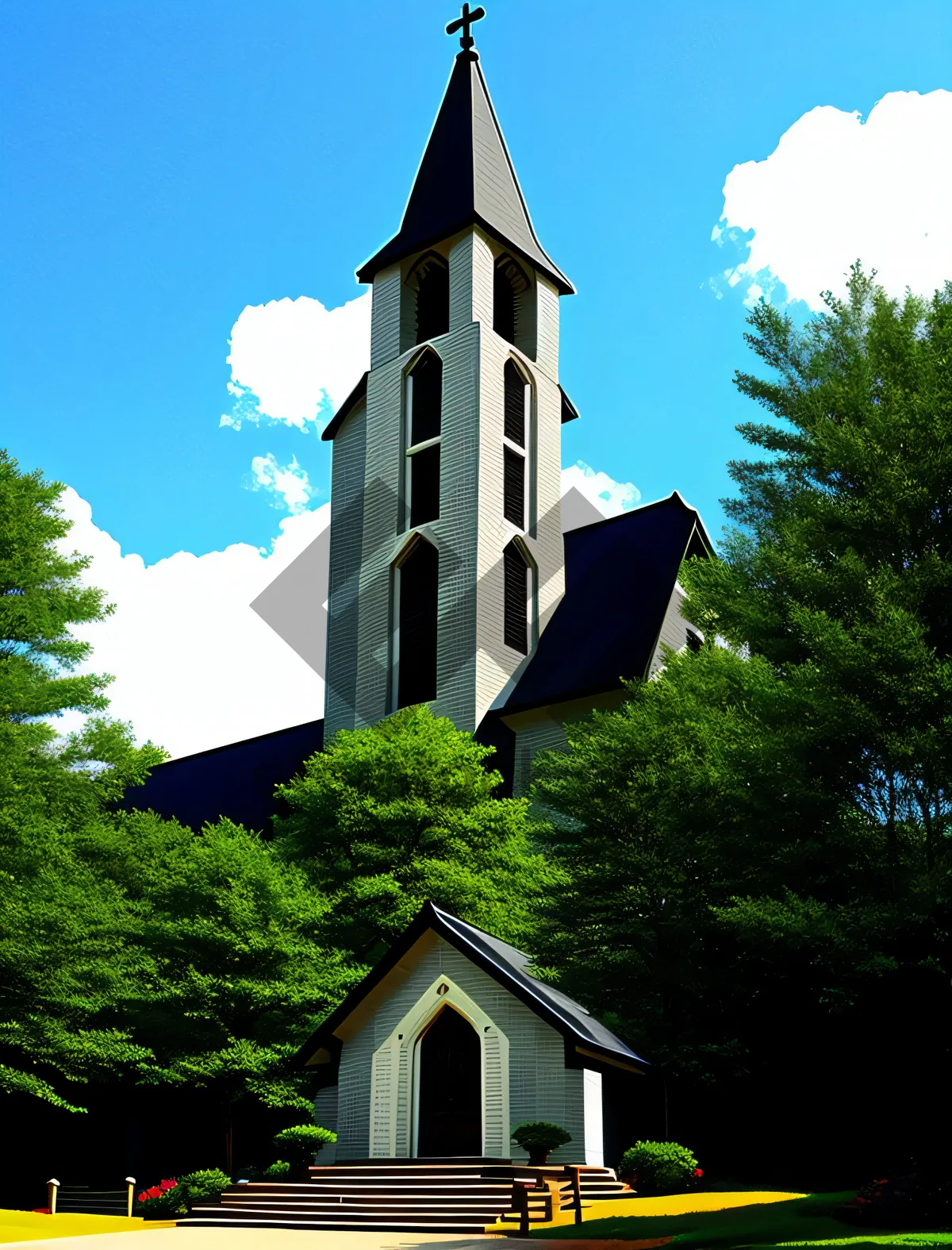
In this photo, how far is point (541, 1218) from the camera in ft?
57.4

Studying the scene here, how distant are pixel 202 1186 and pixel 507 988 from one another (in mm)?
7545

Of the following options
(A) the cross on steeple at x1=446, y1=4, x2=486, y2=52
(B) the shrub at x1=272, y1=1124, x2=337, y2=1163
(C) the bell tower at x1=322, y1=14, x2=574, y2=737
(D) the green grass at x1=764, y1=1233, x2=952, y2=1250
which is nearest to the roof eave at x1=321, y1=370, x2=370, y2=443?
(C) the bell tower at x1=322, y1=14, x2=574, y2=737

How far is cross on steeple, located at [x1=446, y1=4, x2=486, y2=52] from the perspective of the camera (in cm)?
4944

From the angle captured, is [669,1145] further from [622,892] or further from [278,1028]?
[278,1028]

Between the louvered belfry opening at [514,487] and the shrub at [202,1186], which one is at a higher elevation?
the louvered belfry opening at [514,487]

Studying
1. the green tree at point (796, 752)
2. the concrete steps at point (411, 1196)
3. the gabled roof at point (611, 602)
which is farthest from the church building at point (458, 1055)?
the gabled roof at point (611, 602)

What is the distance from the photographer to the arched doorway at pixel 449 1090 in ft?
71.5

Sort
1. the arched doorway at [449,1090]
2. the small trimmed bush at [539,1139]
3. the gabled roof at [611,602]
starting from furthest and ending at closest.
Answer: the gabled roof at [611,602] → the arched doorway at [449,1090] → the small trimmed bush at [539,1139]

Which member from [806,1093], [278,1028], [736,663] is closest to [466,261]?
[736,663]

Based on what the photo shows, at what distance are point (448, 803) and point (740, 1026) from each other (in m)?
10.3

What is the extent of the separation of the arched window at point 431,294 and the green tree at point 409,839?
17887mm

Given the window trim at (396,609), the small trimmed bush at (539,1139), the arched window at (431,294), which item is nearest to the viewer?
the small trimmed bush at (539,1139)

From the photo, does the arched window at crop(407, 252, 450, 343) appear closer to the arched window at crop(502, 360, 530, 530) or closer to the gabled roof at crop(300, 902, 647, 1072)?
the arched window at crop(502, 360, 530, 530)

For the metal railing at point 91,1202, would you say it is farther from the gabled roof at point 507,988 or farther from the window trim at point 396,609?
the window trim at point 396,609
